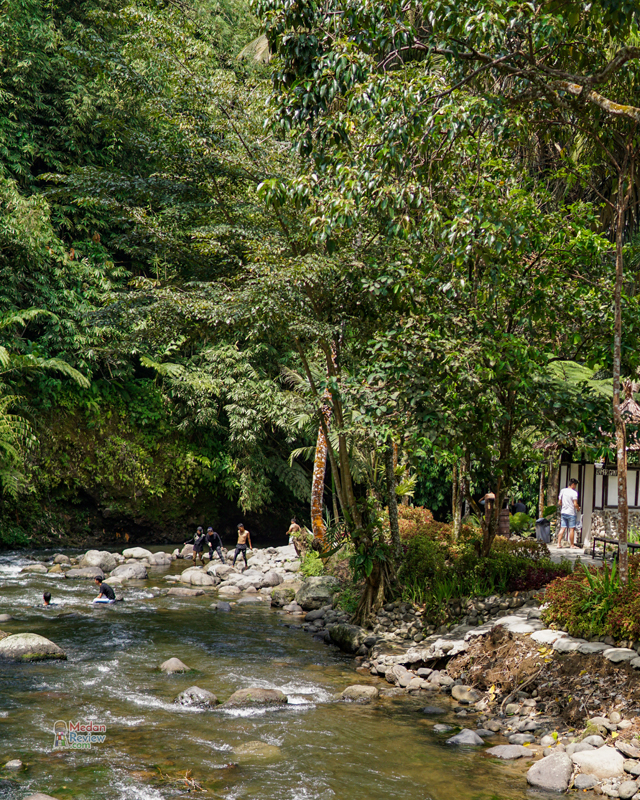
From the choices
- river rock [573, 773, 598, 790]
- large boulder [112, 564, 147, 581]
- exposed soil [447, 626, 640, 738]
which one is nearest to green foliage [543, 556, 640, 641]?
exposed soil [447, 626, 640, 738]

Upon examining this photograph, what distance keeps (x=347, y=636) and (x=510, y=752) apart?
176 inches

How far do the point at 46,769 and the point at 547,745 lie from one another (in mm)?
4827

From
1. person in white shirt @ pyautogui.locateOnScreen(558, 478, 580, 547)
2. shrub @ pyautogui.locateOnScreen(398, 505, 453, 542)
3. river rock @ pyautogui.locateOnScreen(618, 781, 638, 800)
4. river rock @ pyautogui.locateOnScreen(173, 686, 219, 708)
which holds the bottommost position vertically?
river rock @ pyautogui.locateOnScreen(173, 686, 219, 708)

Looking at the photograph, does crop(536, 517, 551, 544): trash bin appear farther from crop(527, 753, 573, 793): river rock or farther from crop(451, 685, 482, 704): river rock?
crop(527, 753, 573, 793): river rock

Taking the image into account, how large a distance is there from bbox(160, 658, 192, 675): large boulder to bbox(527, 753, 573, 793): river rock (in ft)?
16.3

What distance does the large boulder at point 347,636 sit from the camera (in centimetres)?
1098

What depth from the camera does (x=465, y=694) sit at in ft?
28.7

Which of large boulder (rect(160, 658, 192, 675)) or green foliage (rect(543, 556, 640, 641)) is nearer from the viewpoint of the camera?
green foliage (rect(543, 556, 640, 641))

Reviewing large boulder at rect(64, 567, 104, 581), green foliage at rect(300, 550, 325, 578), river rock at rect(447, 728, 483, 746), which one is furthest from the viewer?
large boulder at rect(64, 567, 104, 581)

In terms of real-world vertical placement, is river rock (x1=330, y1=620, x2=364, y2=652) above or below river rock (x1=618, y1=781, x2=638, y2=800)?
below

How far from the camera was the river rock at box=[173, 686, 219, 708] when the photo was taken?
8.20 m

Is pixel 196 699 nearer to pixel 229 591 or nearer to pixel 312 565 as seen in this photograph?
pixel 312 565

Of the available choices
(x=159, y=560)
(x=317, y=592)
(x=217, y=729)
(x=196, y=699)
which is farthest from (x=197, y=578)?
(x=217, y=729)

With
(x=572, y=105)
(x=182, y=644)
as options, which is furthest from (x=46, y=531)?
(x=572, y=105)
